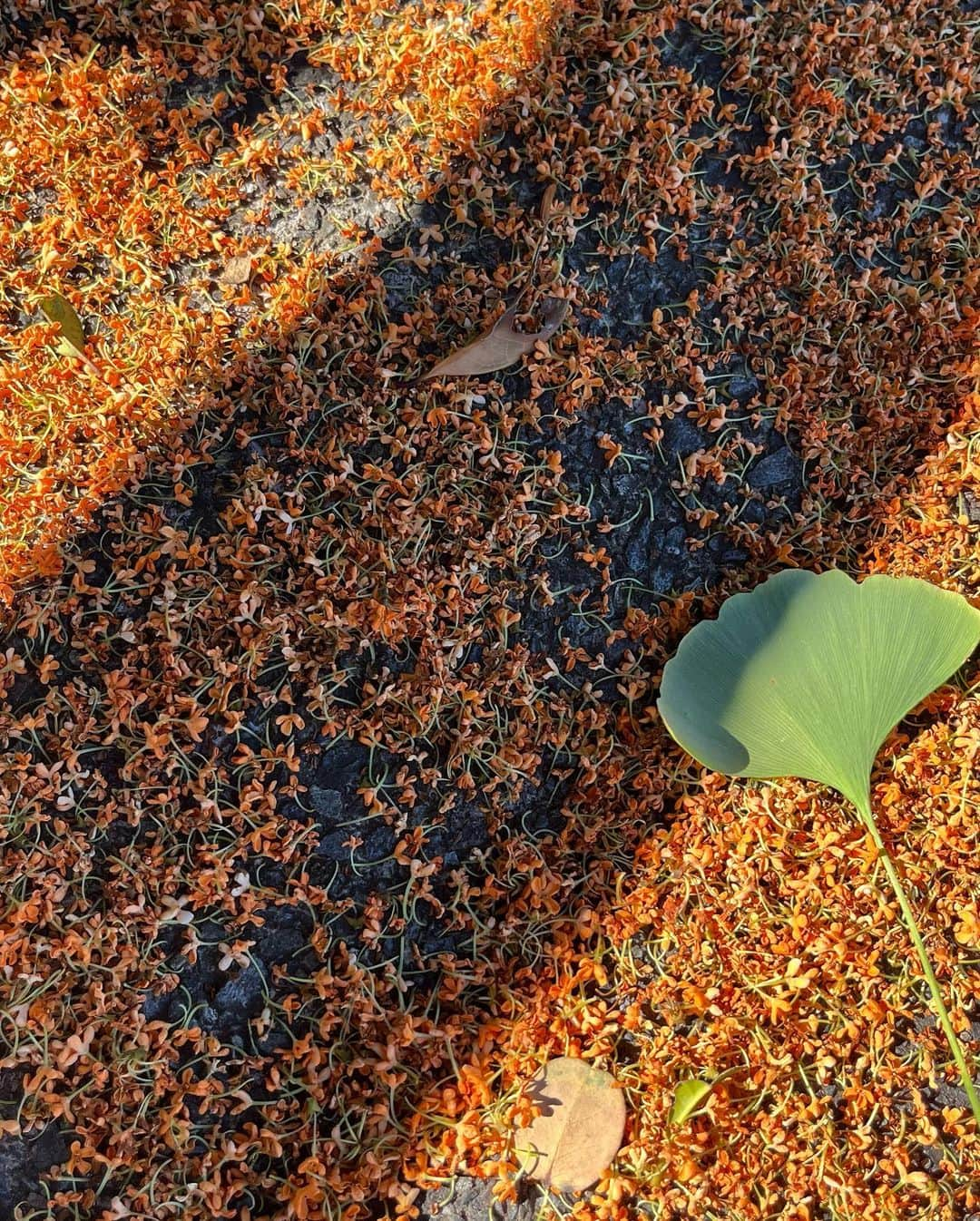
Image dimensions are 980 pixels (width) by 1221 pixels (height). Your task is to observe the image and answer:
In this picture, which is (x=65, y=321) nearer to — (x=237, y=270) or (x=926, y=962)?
(x=237, y=270)

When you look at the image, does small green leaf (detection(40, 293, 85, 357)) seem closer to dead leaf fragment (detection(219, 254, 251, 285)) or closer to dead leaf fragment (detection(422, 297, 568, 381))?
dead leaf fragment (detection(219, 254, 251, 285))

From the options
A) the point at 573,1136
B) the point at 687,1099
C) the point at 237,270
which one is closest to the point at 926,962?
the point at 687,1099

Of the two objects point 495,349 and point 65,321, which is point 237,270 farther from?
point 495,349

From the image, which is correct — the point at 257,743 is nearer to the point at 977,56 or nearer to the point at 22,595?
the point at 22,595

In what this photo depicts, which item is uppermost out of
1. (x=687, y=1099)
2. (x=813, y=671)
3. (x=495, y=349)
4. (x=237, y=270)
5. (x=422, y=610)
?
(x=237, y=270)

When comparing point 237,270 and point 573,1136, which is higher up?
point 237,270

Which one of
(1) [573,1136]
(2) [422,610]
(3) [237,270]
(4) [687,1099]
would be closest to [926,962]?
(4) [687,1099]

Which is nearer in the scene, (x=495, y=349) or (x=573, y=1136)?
(x=573, y=1136)
